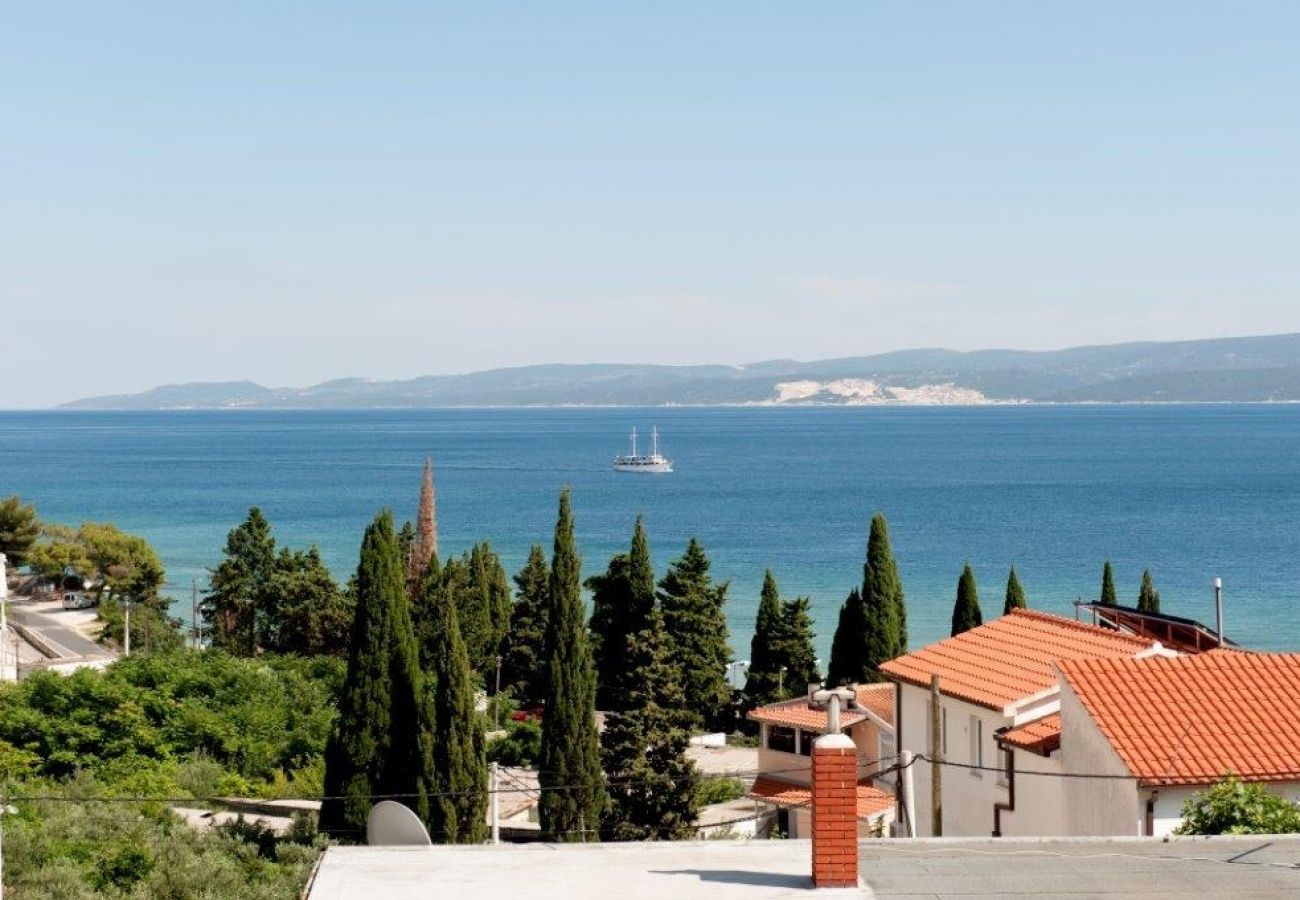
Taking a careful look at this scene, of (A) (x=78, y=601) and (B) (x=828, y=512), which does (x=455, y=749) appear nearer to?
(A) (x=78, y=601)

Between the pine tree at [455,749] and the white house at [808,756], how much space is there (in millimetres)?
5810

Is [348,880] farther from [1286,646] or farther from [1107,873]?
[1286,646]

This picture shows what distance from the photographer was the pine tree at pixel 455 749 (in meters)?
23.1

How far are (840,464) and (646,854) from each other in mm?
166922

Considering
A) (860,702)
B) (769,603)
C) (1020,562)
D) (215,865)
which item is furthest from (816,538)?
(215,865)

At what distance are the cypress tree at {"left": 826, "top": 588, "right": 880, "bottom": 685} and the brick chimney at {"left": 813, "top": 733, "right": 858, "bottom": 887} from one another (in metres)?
28.3

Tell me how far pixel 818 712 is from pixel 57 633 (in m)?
38.9

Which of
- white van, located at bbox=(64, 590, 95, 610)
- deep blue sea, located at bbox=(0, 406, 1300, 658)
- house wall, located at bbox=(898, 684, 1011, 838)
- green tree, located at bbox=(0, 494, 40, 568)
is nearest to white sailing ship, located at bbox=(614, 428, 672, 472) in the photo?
deep blue sea, located at bbox=(0, 406, 1300, 658)

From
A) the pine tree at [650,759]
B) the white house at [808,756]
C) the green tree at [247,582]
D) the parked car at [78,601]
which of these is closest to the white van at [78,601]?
the parked car at [78,601]

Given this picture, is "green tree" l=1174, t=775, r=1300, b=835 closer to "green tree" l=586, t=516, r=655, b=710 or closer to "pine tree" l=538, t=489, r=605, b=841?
"pine tree" l=538, t=489, r=605, b=841

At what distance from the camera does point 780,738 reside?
31.4m

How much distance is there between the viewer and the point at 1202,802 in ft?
45.6

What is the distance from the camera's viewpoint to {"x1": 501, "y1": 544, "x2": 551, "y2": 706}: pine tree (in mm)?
47909

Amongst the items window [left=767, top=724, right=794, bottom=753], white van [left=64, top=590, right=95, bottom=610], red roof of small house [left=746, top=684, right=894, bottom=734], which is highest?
red roof of small house [left=746, top=684, right=894, bottom=734]
